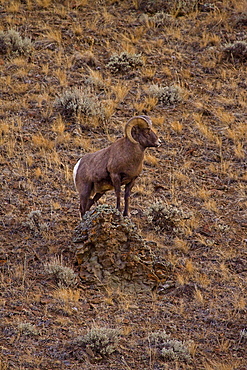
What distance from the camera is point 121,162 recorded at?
889 cm

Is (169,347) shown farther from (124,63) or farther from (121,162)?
(124,63)

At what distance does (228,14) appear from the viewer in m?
18.3

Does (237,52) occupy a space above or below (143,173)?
above

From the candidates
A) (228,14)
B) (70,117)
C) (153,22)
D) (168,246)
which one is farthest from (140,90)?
(168,246)

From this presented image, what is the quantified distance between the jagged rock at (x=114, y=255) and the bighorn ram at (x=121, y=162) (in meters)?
0.57

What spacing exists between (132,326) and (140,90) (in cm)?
852

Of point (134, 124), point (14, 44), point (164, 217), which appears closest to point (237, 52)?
point (14, 44)

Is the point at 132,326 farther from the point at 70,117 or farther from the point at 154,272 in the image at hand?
the point at 70,117

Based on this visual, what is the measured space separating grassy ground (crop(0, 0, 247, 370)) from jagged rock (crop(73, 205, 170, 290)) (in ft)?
0.75

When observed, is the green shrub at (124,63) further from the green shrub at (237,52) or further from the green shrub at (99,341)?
the green shrub at (99,341)

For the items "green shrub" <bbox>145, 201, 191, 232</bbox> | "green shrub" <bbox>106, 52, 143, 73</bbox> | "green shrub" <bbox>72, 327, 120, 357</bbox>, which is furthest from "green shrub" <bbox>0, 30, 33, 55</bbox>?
"green shrub" <bbox>72, 327, 120, 357</bbox>

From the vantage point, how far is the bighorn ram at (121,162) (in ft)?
29.2

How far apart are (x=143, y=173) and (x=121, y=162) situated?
3.20 meters

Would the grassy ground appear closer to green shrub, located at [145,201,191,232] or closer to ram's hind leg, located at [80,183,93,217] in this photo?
green shrub, located at [145,201,191,232]
